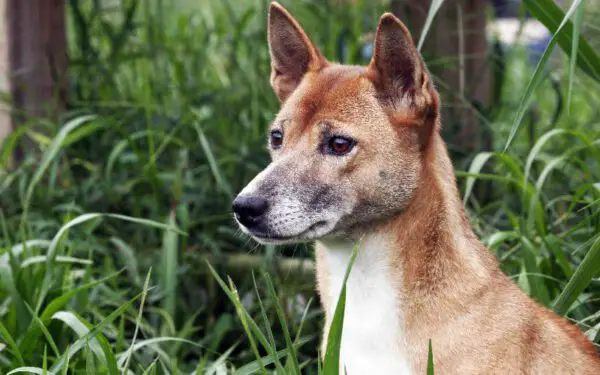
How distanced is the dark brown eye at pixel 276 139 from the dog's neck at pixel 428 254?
1.29ft

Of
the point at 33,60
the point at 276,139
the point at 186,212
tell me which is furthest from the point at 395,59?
the point at 33,60

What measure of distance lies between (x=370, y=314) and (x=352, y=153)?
0.46 m

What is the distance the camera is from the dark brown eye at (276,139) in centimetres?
314

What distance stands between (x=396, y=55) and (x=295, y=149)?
0.40m

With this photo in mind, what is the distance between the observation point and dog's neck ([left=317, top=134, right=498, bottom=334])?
2.76m

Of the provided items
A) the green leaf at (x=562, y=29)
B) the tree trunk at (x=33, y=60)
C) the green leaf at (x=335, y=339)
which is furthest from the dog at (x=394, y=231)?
the tree trunk at (x=33, y=60)

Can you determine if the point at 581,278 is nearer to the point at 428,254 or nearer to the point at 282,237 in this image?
the point at 428,254

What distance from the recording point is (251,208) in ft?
9.13

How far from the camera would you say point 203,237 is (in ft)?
14.3

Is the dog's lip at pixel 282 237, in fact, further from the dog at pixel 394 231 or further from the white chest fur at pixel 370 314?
the white chest fur at pixel 370 314

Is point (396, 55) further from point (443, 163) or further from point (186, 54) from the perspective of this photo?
point (186, 54)

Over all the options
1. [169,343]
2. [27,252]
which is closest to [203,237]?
[169,343]

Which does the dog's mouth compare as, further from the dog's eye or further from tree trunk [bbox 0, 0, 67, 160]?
tree trunk [bbox 0, 0, 67, 160]

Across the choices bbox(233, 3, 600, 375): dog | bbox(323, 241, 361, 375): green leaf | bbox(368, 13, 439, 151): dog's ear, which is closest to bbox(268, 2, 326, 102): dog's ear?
bbox(233, 3, 600, 375): dog
